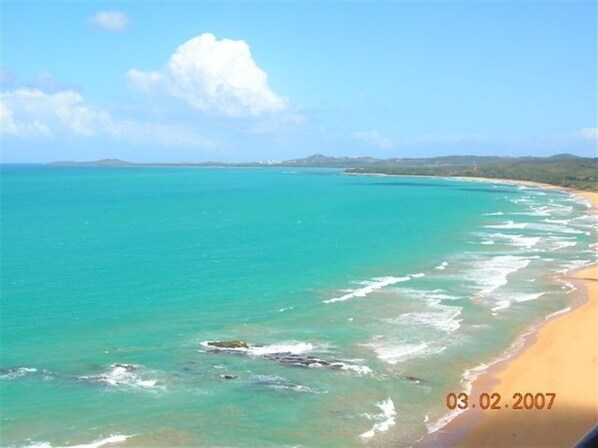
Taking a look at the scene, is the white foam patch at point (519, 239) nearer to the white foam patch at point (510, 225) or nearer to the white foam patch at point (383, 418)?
the white foam patch at point (510, 225)

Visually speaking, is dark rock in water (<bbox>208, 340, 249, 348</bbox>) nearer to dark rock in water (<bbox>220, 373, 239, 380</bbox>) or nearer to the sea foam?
dark rock in water (<bbox>220, 373, 239, 380</bbox>)

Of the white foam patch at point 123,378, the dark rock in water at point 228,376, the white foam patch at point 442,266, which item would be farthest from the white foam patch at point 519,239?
the white foam patch at point 123,378

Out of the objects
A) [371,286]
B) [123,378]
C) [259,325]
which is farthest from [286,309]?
[123,378]

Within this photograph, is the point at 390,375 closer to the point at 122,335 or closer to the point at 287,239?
the point at 122,335

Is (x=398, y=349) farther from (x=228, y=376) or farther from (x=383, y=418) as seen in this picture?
(x=228, y=376)

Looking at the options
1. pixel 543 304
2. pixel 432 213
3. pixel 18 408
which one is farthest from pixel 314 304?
pixel 432 213

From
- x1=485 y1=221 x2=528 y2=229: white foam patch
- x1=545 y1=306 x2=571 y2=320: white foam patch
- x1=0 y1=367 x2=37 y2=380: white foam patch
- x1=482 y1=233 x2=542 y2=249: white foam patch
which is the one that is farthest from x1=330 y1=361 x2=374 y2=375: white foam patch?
x1=485 y1=221 x2=528 y2=229: white foam patch
